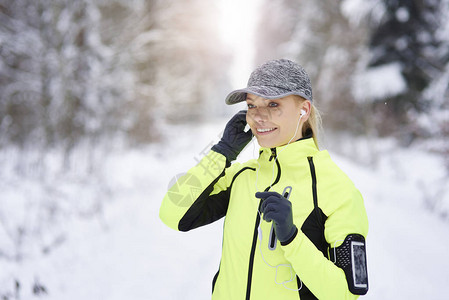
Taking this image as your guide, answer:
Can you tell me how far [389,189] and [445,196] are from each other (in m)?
1.11

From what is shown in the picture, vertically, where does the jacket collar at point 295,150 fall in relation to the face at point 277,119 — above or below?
below

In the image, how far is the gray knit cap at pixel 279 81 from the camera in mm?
1257

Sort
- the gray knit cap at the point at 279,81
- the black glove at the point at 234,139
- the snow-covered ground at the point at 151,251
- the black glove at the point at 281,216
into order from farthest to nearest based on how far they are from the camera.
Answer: the snow-covered ground at the point at 151,251, the black glove at the point at 234,139, the gray knit cap at the point at 279,81, the black glove at the point at 281,216

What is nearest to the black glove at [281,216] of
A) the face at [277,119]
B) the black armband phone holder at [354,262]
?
the black armband phone holder at [354,262]

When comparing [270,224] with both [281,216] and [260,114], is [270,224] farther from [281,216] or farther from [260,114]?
[260,114]

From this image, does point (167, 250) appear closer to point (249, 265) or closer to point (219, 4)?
point (249, 265)

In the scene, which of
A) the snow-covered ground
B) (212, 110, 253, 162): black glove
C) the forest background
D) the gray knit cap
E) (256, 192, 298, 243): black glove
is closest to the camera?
(256, 192, 298, 243): black glove

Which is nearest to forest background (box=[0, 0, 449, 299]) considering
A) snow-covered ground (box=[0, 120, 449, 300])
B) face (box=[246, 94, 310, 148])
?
snow-covered ground (box=[0, 120, 449, 300])

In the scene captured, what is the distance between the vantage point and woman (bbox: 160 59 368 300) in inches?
41.8

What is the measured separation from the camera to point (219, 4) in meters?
8.70

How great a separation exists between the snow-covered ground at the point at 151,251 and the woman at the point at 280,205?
24cm

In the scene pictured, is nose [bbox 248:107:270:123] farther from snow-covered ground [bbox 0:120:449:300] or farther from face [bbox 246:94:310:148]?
snow-covered ground [bbox 0:120:449:300]

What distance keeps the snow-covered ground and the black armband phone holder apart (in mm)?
716

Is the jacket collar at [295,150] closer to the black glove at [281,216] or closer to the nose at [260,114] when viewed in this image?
the nose at [260,114]
